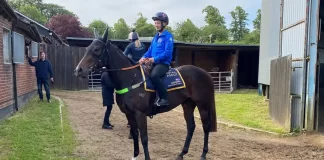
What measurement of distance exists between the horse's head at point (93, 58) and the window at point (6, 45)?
4.77 metres

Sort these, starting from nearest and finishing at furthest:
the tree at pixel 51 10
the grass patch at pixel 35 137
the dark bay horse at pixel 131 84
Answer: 1. the dark bay horse at pixel 131 84
2. the grass patch at pixel 35 137
3. the tree at pixel 51 10

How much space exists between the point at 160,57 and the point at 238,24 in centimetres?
5299

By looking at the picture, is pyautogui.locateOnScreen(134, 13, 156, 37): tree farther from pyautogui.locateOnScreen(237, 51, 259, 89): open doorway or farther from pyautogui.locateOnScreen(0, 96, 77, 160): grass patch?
pyautogui.locateOnScreen(0, 96, 77, 160): grass patch

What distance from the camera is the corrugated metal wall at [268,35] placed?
14.0 meters

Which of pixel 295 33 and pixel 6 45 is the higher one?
pixel 295 33

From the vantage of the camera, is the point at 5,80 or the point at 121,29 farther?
the point at 121,29

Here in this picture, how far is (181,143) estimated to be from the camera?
22.0ft

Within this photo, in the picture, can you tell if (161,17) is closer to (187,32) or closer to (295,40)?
(295,40)

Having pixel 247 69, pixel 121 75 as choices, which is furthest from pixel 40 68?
pixel 247 69

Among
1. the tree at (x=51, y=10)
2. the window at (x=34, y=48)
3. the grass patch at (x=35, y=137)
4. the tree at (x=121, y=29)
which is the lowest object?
the grass patch at (x=35, y=137)

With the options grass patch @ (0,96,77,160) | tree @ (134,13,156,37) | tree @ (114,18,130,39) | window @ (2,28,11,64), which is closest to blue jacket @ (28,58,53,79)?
window @ (2,28,11,64)

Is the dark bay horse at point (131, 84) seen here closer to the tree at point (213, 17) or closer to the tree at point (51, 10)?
the tree at point (213, 17)

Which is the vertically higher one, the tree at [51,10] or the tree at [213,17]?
the tree at [51,10]

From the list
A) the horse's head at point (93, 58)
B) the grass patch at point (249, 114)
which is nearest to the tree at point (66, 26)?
the grass patch at point (249, 114)
